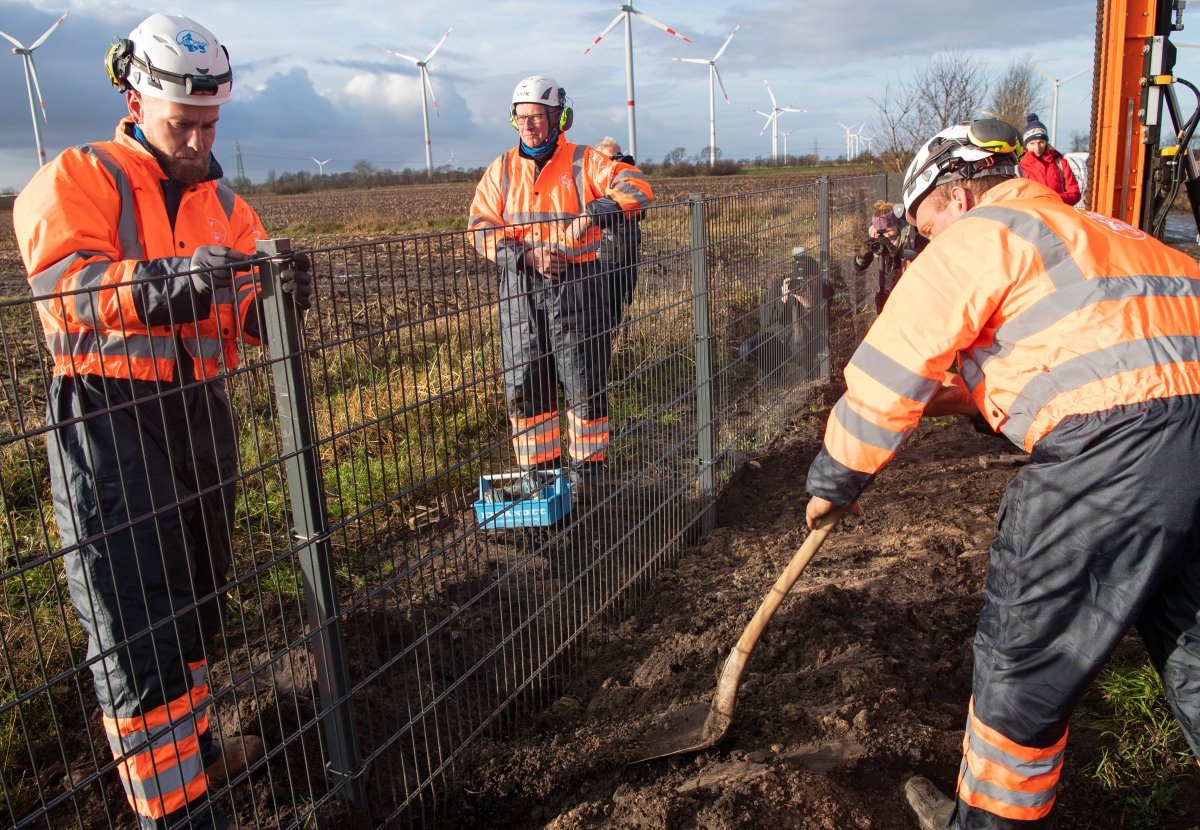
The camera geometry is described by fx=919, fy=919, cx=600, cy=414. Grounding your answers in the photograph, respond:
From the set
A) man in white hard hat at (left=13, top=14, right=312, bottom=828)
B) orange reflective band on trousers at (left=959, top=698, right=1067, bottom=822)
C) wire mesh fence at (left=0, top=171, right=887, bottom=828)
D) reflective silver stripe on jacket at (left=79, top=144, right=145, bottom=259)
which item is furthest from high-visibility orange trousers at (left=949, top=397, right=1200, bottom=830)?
reflective silver stripe on jacket at (left=79, top=144, right=145, bottom=259)

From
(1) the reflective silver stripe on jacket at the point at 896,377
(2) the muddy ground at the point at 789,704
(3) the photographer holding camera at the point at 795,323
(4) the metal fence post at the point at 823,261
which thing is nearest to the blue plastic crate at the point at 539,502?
(2) the muddy ground at the point at 789,704

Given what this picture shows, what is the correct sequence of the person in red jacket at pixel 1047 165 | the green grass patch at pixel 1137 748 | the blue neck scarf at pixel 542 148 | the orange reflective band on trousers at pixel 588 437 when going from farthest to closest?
the person in red jacket at pixel 1047 165
the blue neck scarf at pixel 542 148
the orange reflective band on trousers at pixel 588 437
the green grass patch at pixel 1137 748

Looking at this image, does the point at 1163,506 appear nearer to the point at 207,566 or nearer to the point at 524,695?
the point at 524,695

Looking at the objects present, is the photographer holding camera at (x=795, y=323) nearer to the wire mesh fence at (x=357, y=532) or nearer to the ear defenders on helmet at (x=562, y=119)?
the wire mesh fence at (x=357, y=532)

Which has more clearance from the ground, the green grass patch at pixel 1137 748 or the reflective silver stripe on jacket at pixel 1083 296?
the reflective silver stripe on jacket at pixel 1083 296

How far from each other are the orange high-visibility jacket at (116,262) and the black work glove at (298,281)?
114 mm

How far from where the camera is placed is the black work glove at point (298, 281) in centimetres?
232

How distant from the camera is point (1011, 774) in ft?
8.13

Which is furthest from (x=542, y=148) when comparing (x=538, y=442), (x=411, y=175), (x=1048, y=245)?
(x=411, y=175)

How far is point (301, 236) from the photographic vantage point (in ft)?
80.7

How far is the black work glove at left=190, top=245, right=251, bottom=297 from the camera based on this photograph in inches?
87.2

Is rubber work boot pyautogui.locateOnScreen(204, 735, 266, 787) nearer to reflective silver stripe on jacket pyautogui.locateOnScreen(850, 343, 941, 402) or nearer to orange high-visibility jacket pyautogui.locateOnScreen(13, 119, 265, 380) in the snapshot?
orange high-visibility jacket pyautogui.locateOnScreen(13, 119, 265, 380)

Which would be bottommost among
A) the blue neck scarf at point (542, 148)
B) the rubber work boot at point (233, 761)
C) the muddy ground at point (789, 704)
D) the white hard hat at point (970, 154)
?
the muddy ground at point (789, 704)

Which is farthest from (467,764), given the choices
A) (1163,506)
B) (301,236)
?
(301,236)
